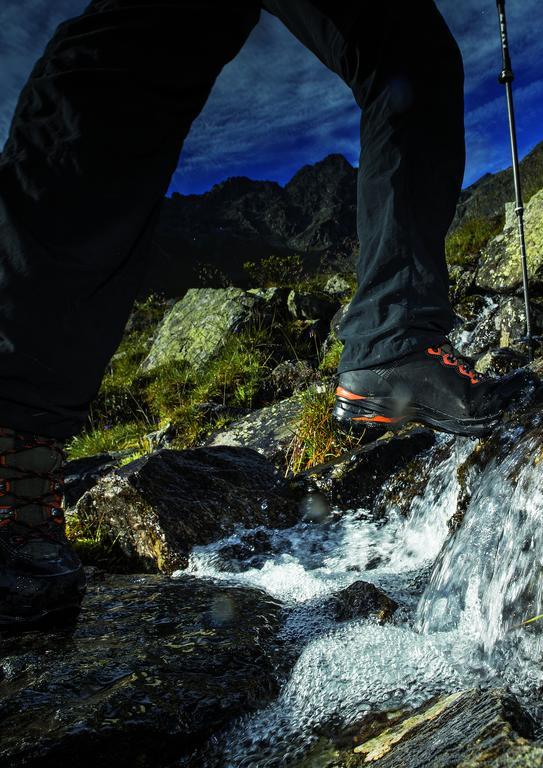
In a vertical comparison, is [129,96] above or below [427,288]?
above

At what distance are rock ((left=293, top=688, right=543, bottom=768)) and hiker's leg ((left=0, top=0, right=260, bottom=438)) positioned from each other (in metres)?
1.13

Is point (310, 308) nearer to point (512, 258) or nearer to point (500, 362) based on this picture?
point (512, 258)

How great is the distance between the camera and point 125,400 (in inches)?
336

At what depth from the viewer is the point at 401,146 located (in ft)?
6.41

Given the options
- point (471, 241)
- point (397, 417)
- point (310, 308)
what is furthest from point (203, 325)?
point (397, 417)

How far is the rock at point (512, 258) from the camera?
6.40m

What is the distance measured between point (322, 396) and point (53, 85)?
3.68 metres

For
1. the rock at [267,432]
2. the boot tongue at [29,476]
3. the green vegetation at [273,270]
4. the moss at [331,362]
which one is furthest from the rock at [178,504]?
the green vegetation at [273,270]

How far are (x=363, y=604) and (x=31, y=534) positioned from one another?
1184mm

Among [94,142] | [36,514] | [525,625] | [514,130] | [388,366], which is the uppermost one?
[514,130]

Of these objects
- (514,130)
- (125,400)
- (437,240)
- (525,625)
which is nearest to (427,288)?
(437,240)

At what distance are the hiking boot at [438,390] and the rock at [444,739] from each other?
1038 millimetres

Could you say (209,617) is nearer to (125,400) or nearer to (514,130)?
(514,130)

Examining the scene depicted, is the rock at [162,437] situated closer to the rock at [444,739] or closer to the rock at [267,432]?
the rock at [267,432]
